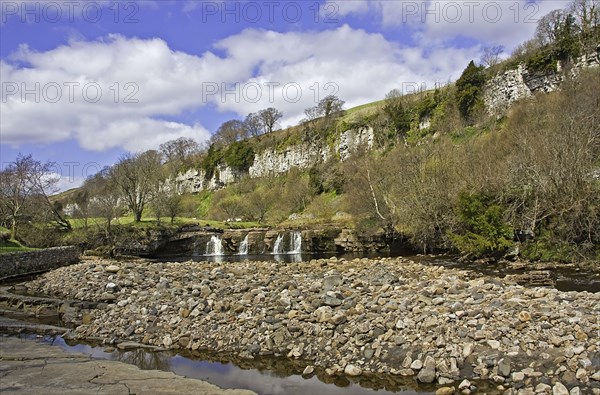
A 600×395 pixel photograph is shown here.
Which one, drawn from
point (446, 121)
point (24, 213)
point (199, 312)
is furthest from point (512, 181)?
point (24, 213)

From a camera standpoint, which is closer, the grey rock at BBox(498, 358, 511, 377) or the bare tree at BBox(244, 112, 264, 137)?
the grey rock at BBox(498, 358, 511, 377)

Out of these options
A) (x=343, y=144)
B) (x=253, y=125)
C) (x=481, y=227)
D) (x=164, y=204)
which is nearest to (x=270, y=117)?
(x=253, y=125)

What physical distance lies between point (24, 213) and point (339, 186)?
37234 millimetres

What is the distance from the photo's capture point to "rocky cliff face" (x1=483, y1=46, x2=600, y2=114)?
46.9 m

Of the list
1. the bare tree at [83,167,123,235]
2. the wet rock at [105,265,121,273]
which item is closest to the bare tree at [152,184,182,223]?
the bare tree at [83,167,123,235]

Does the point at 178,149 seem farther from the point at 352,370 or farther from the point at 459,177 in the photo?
the point at 352,370

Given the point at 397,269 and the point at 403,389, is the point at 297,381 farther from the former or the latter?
the point at 397,269

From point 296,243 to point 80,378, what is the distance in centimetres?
3187

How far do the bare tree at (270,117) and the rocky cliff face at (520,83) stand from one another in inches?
2013

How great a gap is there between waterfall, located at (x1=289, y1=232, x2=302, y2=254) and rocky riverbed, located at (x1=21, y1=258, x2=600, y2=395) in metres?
22.6

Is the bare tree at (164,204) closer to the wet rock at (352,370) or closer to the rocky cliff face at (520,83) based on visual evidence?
the rocky cliff face at (520,83)

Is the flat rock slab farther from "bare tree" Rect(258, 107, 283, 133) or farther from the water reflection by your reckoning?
"bare tree" Rect(258, 107, 283, 133)

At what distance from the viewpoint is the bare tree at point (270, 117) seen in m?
97.4

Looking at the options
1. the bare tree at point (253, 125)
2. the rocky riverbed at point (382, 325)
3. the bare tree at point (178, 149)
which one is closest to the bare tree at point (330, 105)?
the bare tree at point (253, 125)
